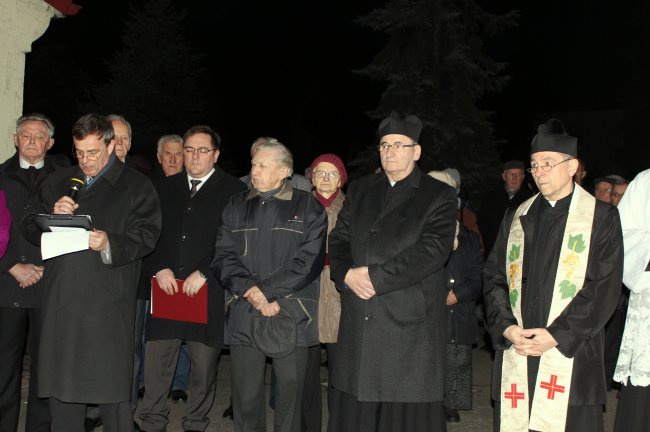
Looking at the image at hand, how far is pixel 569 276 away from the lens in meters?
4.50

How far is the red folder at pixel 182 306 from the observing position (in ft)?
19.0

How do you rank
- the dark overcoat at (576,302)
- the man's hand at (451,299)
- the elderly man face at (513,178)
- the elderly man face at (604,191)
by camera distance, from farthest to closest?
the elderly man face at (513,178)
the elderly man face at (604,191)
the man's hand at (451,299)
the dark overcoat at (576,302)

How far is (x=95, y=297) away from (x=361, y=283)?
1.77 m

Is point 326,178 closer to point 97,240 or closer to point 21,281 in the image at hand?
point 97,240

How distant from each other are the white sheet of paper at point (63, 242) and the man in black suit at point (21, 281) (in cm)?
85

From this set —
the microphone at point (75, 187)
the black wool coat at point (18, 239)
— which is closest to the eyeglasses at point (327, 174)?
the microphone at point (75, 187)

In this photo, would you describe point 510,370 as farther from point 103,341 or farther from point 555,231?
Result: point 103,341

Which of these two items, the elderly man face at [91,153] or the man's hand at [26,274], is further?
the man's hand at [26,274]

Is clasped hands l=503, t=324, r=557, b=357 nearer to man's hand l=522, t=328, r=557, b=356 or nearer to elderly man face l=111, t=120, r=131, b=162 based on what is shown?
man's hand l=522, t=328, r=557, b=356

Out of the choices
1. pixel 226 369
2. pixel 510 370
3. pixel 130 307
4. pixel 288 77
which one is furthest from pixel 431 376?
pixel 288 77

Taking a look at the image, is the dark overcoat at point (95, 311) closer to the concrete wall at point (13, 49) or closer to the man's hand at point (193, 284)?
the man's hand at point (193, 284)

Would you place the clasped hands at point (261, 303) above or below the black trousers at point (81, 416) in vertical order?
above

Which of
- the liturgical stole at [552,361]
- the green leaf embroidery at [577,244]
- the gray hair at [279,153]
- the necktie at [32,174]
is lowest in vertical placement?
the liturgical stole at [552,361]

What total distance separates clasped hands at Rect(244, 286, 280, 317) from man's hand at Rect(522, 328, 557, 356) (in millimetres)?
1775
